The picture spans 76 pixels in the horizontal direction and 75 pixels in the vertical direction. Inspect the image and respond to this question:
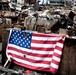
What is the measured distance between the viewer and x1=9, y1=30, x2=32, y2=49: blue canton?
7000mm

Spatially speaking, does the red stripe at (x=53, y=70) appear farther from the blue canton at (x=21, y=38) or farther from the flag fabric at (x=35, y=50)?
the blue canton at (x=21, y=38)

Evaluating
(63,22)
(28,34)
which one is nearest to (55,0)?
(63,22)

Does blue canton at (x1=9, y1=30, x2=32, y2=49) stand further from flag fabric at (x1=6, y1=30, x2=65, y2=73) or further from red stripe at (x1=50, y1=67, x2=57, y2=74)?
red stripe at (x1=50, y1=67, x2=57, y2=74)

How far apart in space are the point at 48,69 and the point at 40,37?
0.99 metres

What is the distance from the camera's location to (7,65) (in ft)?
23.7

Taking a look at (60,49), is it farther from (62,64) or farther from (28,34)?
(28,34)

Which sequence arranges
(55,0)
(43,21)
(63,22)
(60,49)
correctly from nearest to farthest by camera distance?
(60,49), (43,21), (63,22), (55,0)

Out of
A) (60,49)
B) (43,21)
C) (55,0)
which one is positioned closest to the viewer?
(60,49)

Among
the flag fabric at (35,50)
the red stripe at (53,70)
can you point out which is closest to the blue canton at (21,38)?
the flag fabric at (35,50)

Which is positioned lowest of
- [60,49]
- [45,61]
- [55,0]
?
[55,0]

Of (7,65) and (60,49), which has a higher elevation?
(60,49)

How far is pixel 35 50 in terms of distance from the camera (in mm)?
6902

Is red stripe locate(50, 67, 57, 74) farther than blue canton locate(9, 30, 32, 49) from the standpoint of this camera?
No

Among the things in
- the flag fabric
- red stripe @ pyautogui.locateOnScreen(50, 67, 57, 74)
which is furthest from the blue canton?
red stripe @ pyautogui.locateOnScreen(50, 67, 57, 74)
